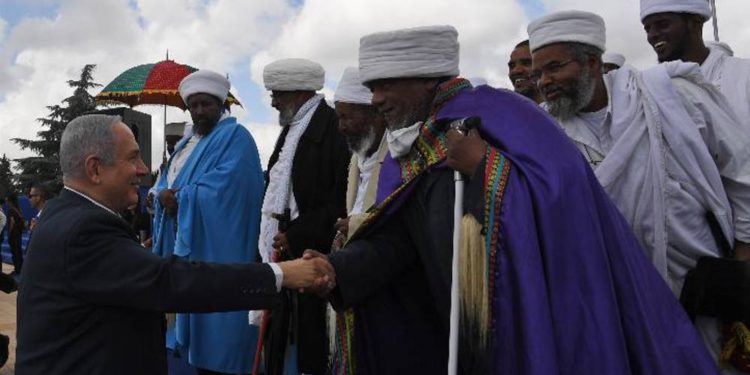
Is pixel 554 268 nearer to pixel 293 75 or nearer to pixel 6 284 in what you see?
pixel 293 75

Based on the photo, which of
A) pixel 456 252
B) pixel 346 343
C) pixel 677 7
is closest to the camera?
pixel 456 252

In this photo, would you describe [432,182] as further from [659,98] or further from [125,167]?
[125,167]

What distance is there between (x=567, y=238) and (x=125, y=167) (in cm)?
171

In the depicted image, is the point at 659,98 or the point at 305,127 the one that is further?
the point at 305,127

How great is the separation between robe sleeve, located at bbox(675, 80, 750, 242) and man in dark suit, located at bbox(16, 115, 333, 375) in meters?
1.78

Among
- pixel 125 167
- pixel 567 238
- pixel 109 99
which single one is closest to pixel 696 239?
pixel 567 238

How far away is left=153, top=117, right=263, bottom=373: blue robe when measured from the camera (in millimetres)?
5090

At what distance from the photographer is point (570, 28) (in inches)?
118

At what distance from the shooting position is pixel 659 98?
2.88 metres

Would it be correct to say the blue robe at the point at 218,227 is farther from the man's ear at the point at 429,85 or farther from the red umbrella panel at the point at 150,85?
the red umbrella panel at the point at 150,85

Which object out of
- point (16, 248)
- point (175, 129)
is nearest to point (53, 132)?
point (16, 248)

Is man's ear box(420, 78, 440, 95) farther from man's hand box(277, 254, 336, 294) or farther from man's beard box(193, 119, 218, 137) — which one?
man's beard box(193, 119, 218, 137)

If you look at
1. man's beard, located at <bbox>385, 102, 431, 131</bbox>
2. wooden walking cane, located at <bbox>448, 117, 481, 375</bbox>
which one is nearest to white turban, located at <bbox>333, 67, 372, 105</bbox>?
man's beard, located at <bbox>385, 102, 431, 131</bbox>

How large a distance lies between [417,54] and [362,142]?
156 cm
